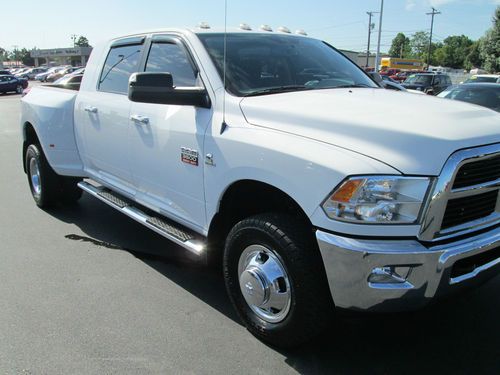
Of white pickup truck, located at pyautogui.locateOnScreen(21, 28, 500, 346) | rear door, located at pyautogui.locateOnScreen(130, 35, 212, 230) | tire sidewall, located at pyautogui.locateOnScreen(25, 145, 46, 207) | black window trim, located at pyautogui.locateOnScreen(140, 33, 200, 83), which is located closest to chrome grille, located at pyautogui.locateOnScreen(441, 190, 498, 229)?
white pickup truck, located at pyautogui.locateOnScreen(21, 28, 500, 346)

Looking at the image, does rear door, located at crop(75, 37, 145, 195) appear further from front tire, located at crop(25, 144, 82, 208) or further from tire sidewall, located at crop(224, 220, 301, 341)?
tire sidewall, located at crop(224, 220, 301, 341)

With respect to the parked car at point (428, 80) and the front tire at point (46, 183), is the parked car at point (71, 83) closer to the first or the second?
the front tire at point (46, 183)

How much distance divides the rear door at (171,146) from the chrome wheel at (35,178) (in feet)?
8.01

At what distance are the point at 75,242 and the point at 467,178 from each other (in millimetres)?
3828

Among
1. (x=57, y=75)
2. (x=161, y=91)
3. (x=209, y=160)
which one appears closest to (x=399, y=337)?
(x=209, y=160)

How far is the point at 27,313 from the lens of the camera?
134 inches

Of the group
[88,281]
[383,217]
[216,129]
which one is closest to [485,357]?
[383,217]

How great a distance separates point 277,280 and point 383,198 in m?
0.85

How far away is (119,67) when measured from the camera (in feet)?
14.7

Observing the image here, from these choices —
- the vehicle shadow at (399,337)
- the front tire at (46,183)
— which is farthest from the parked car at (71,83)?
the vehicle shadow at (399,337)

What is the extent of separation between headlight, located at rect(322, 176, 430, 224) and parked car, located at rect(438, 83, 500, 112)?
6.64m

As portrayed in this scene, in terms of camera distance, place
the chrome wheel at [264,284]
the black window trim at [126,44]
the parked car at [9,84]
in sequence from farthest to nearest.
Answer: the parked car at [9,84] < the black window trim at [126,44] < the chrome wheel at [264,284]

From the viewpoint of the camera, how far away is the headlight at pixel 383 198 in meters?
2.29

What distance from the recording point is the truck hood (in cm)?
235
